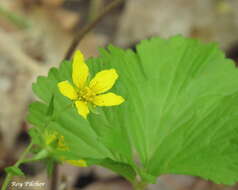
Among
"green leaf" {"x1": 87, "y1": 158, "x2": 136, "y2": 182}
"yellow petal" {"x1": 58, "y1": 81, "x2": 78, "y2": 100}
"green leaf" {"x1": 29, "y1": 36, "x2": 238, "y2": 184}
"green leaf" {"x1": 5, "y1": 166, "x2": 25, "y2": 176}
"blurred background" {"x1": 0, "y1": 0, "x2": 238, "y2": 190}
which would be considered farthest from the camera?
"blurred background" {"x1": 0, "y1": 0, "x2": 238, "y2": 190}

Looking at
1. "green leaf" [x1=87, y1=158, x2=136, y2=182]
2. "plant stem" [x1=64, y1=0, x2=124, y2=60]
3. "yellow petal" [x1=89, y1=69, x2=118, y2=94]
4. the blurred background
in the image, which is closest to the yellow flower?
"yellow petal" [x1=89, y1=69, x2=118, y2=94]

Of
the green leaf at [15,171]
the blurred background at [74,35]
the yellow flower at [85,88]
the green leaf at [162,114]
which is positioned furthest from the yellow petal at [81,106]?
the blurred background at [74,35]

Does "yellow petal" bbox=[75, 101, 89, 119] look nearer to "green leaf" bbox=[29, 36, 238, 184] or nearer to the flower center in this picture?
the flower center

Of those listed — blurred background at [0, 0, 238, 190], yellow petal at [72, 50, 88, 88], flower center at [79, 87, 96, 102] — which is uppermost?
blurred background at [0, 0, 238, 190]

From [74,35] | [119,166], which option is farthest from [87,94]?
[74,35]

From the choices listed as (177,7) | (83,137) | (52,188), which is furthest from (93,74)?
(177,7)

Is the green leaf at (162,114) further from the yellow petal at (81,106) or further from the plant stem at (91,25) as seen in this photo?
the plant stem at (91,25)

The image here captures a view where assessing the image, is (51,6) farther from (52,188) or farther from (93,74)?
(93,74)
